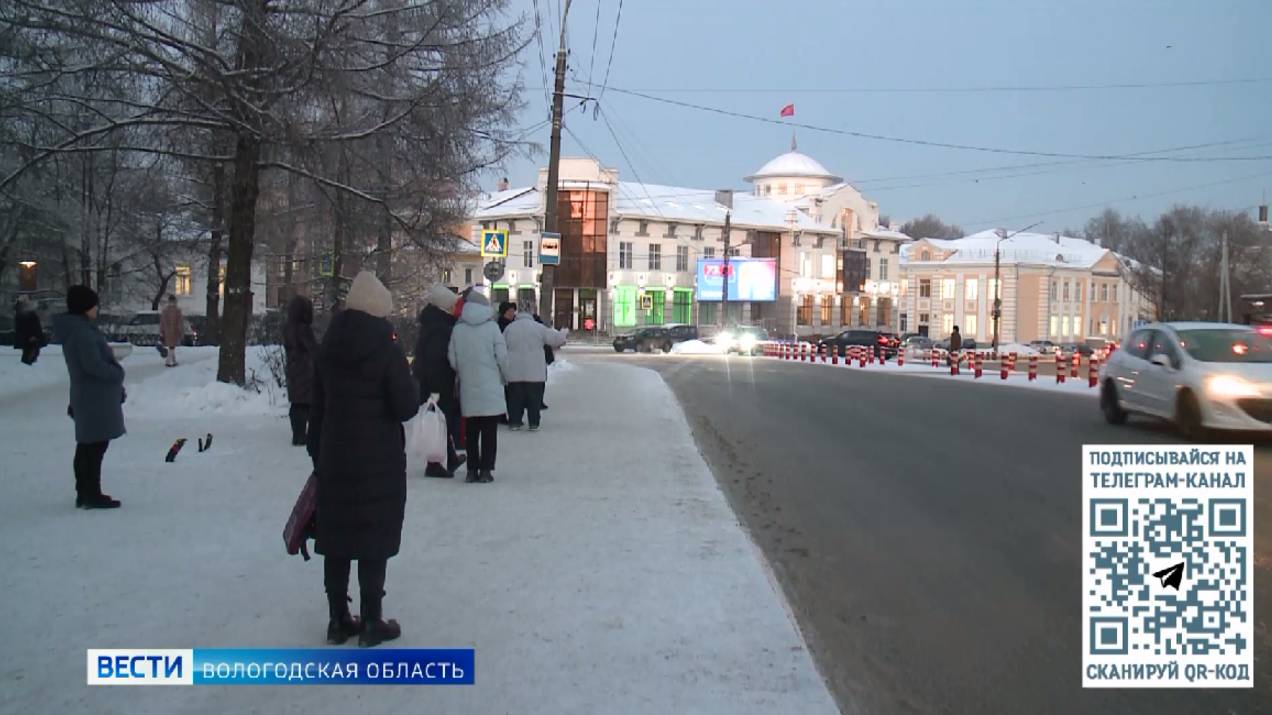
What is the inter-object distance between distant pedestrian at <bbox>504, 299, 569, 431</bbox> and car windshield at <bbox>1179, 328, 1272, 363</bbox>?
9.14 metres

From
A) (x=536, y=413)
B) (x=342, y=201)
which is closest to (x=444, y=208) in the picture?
(x=342, y=201)

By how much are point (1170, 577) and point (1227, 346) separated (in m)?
10.2

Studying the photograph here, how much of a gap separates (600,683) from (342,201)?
14916mm

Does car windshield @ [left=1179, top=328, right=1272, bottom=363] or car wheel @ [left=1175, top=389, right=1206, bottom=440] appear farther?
car windshield @ [left=1179, top=328, right=1272, bottom=363]

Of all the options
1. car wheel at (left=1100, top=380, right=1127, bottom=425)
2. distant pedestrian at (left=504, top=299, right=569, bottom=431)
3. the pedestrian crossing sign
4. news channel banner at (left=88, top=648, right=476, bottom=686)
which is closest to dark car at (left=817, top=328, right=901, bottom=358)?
the pedestrian crossing sign

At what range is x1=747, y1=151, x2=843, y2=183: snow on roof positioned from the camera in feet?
286

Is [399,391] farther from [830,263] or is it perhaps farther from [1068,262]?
[1068,262]

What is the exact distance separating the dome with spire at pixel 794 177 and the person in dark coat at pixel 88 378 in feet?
268

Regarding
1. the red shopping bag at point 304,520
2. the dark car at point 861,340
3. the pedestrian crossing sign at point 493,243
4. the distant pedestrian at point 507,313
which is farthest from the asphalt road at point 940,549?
the dark car at point 861,340

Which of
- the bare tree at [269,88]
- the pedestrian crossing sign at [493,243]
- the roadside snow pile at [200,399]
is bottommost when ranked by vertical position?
the roadside snow pile at [200,399]

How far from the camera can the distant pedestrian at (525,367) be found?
13.7 m

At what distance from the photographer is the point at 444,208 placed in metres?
19.4

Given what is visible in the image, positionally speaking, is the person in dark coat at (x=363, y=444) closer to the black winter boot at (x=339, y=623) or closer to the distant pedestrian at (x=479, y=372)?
the black winter boot at (x=339, y=623)

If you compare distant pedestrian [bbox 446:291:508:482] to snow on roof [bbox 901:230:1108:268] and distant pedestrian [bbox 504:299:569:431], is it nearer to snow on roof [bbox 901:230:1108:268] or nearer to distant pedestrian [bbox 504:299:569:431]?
distant pedestrian [bbox 504:299:569:431]
